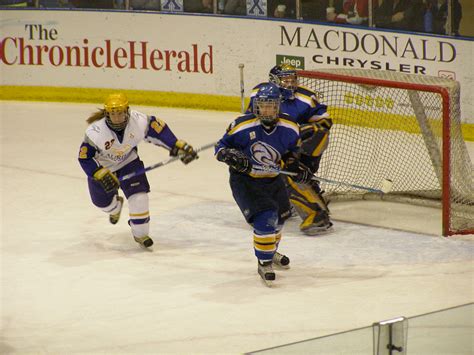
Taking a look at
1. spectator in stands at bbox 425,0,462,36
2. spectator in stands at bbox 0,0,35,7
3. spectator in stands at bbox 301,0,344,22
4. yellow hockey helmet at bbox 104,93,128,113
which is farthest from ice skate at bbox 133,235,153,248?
spectator in stands at bbox 0,0,35,7

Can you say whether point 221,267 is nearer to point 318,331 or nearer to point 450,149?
point 318,331

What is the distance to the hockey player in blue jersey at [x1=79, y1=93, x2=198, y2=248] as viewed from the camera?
6.00 meters

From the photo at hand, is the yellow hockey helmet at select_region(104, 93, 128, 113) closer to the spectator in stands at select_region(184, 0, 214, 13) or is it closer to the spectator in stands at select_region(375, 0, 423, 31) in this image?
the spectator in stands at select_region(375, 0, 423, 31)

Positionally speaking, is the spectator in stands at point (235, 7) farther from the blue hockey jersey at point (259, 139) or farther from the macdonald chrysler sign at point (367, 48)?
the blue hockey jersey at point (259, 139)

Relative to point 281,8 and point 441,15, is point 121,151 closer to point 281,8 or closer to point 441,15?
point 441,15

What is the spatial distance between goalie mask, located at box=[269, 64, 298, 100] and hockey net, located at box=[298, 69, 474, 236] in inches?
23.2

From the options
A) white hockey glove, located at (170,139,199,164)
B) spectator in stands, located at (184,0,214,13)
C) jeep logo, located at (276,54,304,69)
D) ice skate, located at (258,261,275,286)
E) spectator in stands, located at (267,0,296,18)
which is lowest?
ice skate, located at (258,261,275,286)

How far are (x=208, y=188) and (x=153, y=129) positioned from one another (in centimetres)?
162

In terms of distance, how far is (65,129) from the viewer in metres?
9.59

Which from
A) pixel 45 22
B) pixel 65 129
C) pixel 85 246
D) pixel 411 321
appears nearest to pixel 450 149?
pixel 85 246

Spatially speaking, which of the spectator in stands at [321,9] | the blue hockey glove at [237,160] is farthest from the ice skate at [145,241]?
the spectator in stands at [321,9]

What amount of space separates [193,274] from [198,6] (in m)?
4.56

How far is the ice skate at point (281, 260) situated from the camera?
586 centimetres

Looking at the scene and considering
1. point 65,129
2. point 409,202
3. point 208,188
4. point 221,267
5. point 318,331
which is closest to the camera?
point 318,331
